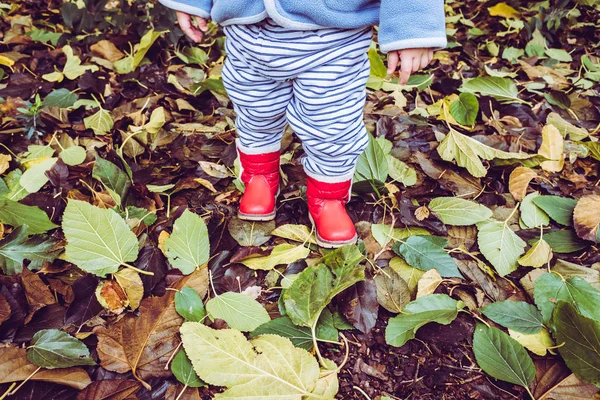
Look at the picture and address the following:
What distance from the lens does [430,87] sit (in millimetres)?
1521

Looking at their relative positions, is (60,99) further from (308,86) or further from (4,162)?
(308,86)

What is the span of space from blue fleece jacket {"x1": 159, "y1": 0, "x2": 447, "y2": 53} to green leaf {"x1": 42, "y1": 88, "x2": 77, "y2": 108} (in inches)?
29.6

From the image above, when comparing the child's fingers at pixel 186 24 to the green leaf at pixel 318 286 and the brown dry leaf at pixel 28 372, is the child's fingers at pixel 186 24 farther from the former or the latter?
the brown dry leaf at pixel 28 372

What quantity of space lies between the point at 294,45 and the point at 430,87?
0.88 metres

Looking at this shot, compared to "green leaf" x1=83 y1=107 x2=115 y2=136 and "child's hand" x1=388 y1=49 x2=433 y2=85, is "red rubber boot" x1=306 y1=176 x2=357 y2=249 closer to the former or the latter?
"child's hand" x1=388 y1=49 x2=433 y2=85

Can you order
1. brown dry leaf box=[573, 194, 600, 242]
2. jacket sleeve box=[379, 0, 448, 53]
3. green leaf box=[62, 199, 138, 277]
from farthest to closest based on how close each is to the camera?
→ brown dry leaf box=[573, 194, 600, 242]
green leaf box=[62, 199, 138, 277]
jacket sleeve box=[379, 0, 448, 53]

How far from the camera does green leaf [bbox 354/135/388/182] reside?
1.11 meters

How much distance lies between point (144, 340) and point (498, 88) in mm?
1219

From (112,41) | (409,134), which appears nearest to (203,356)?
(409,134)

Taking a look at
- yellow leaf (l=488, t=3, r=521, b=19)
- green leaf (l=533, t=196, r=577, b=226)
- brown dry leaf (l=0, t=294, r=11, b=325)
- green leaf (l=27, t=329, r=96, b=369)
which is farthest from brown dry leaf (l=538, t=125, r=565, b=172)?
brown dry leaf (l=0, t=294, r=11, b=325)

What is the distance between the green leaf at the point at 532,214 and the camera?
105 cm

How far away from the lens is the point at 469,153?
1.17 m

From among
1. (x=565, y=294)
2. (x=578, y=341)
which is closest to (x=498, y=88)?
(x=565, y=294)

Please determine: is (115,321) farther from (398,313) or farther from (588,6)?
(588,6)
